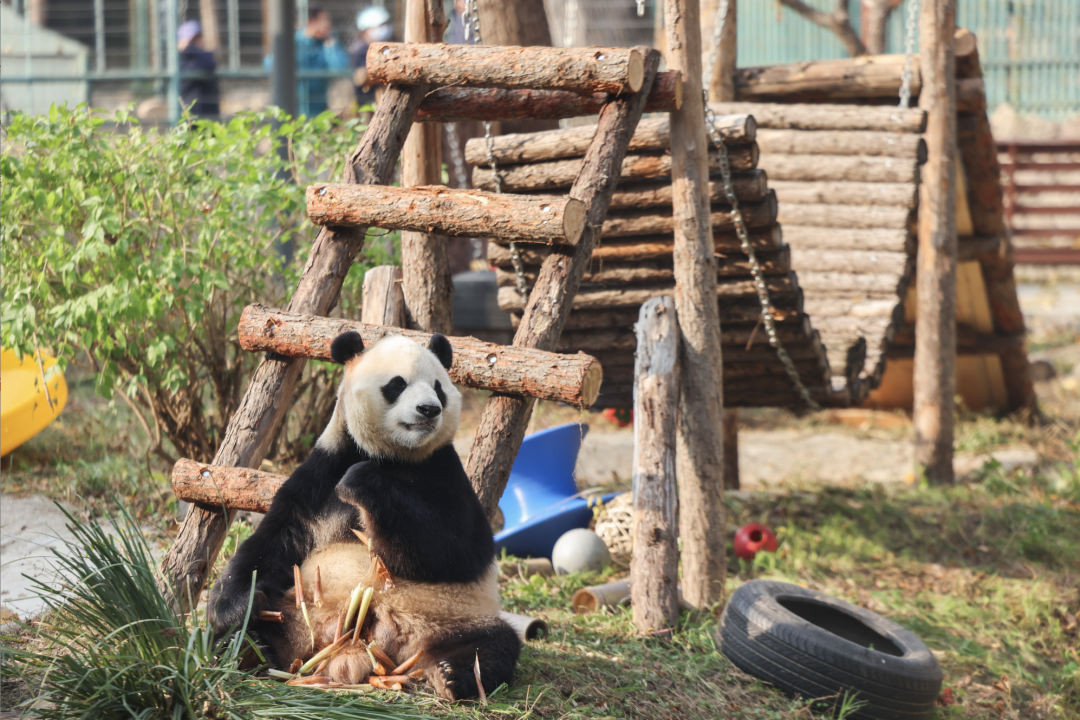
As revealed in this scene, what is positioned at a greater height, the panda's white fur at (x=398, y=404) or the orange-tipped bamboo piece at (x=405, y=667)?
the panda's white fur at (x=398, y=404)

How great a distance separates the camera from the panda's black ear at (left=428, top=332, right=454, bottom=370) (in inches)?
105

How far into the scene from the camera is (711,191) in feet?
14.0

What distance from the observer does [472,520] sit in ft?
8.41

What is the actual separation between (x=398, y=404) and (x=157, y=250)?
2.48 meters

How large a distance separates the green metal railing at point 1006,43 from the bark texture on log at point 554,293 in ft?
44.6

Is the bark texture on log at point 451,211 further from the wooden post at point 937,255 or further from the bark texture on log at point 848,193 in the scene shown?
the wooden post at point 937,255

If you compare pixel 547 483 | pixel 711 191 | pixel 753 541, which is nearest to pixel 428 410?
pixel 711 191

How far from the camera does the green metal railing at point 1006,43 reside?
A: 53.2 ft

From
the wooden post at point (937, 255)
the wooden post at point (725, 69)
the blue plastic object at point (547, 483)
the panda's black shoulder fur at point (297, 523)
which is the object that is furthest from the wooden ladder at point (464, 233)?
the wooden post at point (937, 255)

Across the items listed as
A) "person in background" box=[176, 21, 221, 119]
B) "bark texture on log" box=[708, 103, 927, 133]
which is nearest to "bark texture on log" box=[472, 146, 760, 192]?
"bark texture on log" box=[708, 103, 927, 133]

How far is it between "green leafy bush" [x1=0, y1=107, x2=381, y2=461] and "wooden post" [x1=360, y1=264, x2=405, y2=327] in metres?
0.74

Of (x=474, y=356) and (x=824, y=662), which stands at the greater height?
(x=474, y=356)

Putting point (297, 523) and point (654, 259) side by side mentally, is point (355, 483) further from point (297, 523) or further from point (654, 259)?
point (654, 259)

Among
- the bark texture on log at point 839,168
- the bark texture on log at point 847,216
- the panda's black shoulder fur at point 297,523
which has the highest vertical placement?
the bark texture on log at point 839,168
